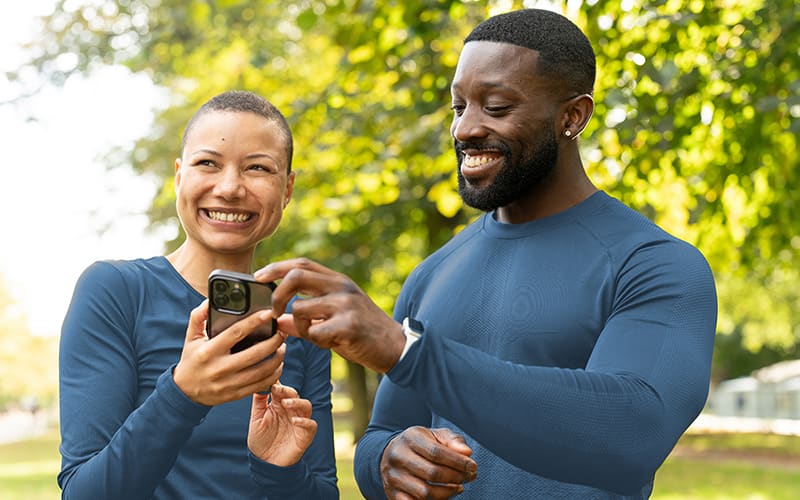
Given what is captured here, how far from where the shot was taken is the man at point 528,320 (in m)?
1.97

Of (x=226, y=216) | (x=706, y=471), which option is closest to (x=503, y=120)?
(x=226, y=216)

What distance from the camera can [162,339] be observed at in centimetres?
265

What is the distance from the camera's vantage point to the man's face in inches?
105

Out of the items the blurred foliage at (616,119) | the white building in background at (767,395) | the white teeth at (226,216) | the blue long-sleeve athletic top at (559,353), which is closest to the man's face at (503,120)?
the blue long-sleeve athletic top at (559,353)

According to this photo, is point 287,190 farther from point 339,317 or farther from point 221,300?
point 339,317

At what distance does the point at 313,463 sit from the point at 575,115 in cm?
122

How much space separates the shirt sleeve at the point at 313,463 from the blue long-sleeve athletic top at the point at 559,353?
0.31ft

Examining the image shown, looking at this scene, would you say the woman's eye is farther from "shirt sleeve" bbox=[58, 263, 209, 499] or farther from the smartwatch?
the smartwatch

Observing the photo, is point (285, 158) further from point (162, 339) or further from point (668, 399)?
point (668, 399)

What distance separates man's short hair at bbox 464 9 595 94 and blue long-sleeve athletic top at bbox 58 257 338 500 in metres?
1.03

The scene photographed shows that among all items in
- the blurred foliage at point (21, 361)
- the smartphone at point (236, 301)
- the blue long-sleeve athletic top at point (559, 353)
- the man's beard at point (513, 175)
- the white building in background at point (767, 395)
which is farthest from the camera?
the blurred foliage at point (21, 361)

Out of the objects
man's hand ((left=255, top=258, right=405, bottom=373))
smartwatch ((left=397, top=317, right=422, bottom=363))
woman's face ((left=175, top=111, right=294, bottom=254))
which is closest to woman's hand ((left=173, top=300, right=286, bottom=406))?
man's hand ((left=255, top=258, right=405, bottom=373))

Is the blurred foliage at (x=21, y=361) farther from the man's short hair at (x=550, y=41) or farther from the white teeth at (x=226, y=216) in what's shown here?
the man's short hair at (x=550, y=41)

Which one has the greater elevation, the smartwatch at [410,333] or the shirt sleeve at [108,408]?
Result: the smartwatch at [410,333]
